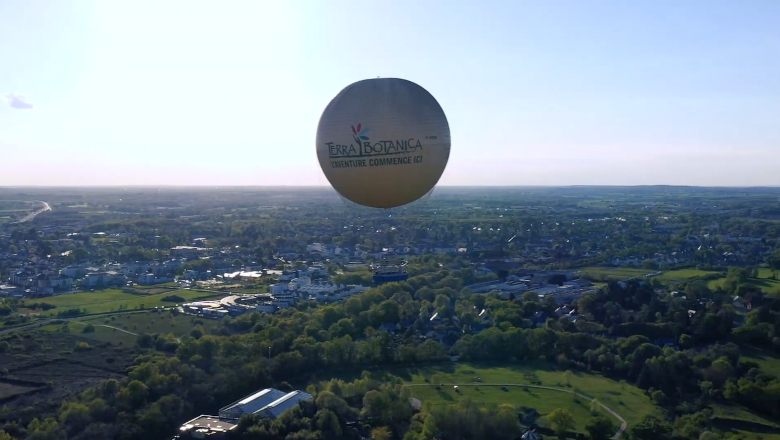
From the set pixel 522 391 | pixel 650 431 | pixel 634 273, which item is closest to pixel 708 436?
pixel 650 431

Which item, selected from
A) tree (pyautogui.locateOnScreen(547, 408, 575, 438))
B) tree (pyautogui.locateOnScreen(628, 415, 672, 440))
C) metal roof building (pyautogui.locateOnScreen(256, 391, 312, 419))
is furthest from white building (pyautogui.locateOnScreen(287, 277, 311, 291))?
tree (pyautogui.locateOnScreen(628, 415, 672, 440))

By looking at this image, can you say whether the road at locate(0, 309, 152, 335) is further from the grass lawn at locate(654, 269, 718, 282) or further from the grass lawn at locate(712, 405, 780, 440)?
the grass lawn at locate(654, 269, 718, 282)

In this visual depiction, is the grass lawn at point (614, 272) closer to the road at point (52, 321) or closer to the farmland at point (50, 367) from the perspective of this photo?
the road at point (52, 321)

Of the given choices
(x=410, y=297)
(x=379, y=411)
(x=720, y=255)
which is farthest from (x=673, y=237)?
(x=379, y=411)

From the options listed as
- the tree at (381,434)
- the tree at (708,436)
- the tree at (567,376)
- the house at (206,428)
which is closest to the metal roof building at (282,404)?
the house at (206,428)

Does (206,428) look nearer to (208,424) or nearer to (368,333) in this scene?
(208,424)

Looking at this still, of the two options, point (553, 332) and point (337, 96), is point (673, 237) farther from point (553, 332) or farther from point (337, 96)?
point (337, 96)
